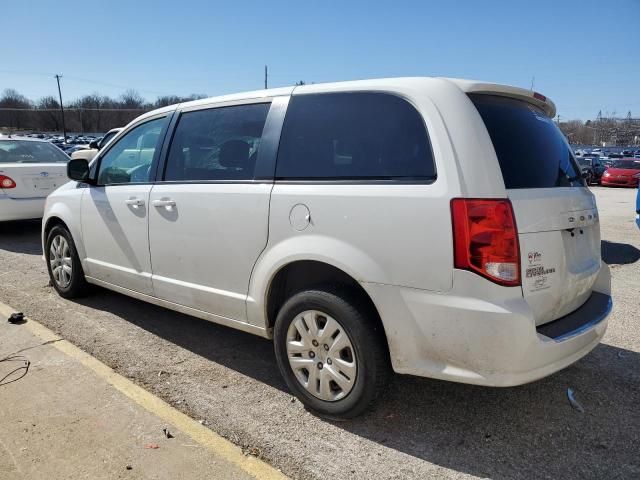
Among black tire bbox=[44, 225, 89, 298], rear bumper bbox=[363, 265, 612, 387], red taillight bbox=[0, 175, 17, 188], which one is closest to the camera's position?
rear bumper bbox=[363, 265, 612, 387]

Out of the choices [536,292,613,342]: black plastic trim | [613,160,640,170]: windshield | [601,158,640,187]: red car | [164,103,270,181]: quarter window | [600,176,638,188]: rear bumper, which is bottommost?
[600,176,638,188]: rear bumper

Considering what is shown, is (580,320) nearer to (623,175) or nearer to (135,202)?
(135,202)

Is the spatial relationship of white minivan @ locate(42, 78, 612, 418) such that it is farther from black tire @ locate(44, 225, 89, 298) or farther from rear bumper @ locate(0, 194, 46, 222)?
rear bumper @ locate(0, 194, 46, 222)

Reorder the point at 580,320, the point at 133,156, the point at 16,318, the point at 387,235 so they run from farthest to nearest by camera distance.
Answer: the point at 16,318 → the point at 133,156 → the point at 580,320 → the point at 387,235

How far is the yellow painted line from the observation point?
2535mm

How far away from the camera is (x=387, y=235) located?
2564mm

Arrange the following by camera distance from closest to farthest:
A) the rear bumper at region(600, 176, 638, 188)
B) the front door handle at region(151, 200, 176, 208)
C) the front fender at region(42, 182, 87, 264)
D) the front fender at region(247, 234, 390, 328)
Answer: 1. the front fender at region(247, 234, 390, 328)
2. the front door handle at region(151, 200, 176, 208)
3. the front fender at region(42, 182, 87, 264)
4. the rear bumper at region(600, 176, 638, 188)

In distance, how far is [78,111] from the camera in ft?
387

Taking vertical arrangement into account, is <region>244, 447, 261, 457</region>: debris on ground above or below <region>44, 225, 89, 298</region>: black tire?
below

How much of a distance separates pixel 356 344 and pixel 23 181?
7444 mm

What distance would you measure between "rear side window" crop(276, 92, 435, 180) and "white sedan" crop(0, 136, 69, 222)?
667cm

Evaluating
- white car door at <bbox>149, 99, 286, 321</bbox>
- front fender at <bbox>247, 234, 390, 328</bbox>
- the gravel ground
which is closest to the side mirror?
white car door at <bbox>149, 99, 286, 321</bbox>

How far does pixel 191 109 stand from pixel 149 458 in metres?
2.49

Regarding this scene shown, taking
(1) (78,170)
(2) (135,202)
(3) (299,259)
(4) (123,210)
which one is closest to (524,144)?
(3) (299,259)
